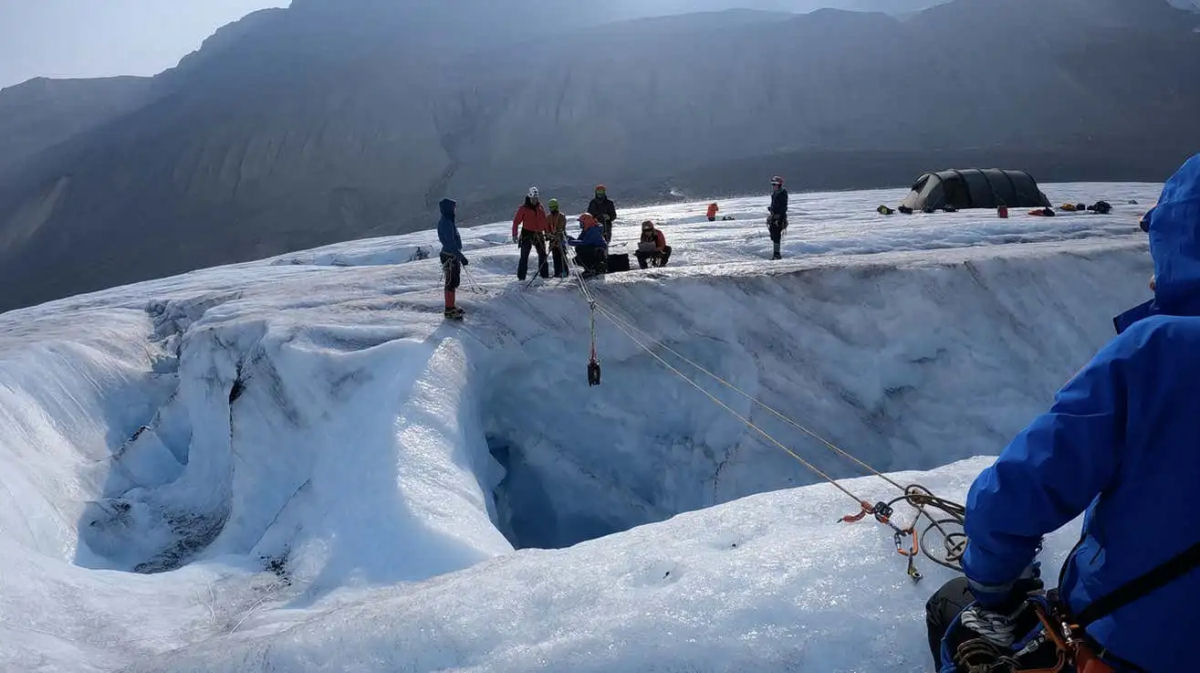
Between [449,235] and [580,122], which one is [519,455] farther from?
[580,122]

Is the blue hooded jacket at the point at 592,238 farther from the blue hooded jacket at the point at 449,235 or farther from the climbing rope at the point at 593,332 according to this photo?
the blue hooded jacket at the point at 449,235

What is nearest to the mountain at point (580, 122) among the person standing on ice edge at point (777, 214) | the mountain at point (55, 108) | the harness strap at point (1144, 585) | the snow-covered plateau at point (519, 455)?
the mountain at point (55, 108)

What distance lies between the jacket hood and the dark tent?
1925 cm

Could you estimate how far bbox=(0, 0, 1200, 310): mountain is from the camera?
44344 mm

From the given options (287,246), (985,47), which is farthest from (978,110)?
(287,246)

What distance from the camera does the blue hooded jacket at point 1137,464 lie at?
5.06 ft

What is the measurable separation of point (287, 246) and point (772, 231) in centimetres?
3545

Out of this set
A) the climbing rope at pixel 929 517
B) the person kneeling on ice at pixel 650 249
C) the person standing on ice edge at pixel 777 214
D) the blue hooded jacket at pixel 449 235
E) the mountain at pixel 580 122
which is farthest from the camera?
the mountain at pixel 580 122

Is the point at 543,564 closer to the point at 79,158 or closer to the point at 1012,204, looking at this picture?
the point at 1012,204

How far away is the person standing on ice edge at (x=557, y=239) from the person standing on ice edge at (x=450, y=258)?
180 centimetres

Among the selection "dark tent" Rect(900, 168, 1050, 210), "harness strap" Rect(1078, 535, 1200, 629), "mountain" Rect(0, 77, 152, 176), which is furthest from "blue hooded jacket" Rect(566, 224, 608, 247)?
"mountain" Rect(0, 77, 152, 176)

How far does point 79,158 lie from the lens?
163ft

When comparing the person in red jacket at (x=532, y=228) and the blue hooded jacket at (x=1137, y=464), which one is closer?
the blue hooded jacket at (x=1137, y=464)

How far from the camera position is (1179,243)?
1.65 metres
